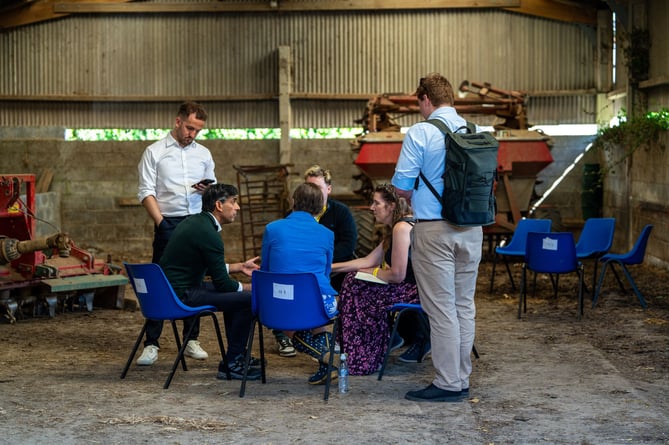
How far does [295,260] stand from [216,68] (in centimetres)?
958

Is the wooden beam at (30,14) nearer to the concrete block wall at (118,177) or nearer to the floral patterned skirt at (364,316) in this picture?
the concrete block wall at (118,177)

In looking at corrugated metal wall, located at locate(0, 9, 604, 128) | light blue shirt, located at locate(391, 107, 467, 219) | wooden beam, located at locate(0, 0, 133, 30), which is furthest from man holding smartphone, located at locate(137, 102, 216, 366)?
wooden beam, located at locate(0, 0, 133, 30)

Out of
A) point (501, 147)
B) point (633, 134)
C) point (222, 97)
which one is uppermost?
point (222, 97)

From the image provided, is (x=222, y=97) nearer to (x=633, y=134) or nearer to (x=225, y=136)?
(x=225, y=136)

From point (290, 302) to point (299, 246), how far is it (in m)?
0.41

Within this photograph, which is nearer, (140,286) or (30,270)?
(140,286)

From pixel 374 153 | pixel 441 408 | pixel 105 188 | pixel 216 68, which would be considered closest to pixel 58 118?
pixel 105 188

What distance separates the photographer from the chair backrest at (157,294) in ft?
18.0

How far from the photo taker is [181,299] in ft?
19.3

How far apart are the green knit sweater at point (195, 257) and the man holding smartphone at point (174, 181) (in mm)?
682

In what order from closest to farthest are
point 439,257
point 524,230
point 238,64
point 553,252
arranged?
point 439,257
point 553,252
point 524,230
point 238,64

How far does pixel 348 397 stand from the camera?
530cm

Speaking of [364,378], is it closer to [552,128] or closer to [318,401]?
[318,401]

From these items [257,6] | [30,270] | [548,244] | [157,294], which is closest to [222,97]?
[257,6]
